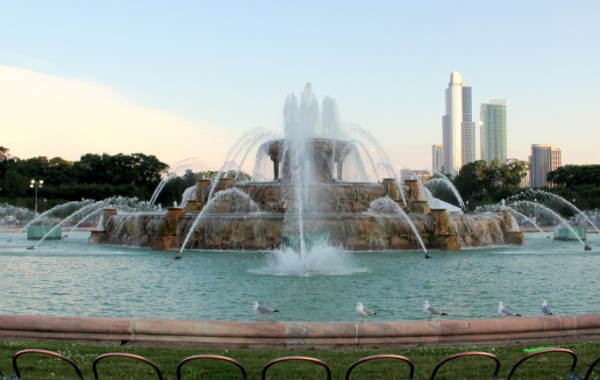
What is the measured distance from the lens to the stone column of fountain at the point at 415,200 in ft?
105

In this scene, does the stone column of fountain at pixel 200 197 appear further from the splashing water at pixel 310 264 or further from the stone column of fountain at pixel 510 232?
the stone column of fountain at pixel 510 232

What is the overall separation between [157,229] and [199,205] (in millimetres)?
4601

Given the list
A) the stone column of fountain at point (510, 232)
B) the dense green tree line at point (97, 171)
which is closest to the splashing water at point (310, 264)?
the stone column of fountain at point (510, 232)

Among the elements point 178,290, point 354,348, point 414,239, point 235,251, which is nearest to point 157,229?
point 235,251

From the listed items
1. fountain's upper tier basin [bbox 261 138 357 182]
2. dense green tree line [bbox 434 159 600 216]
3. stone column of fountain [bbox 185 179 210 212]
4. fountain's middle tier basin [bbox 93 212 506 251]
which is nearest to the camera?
fountain's middle tier basin [bbox 93 212 506 251]

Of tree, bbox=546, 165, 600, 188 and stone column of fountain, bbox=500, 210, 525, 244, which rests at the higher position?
tree, bbox=546, 165, 600, 188

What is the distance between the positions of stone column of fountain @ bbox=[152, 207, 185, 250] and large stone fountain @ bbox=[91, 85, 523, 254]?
0.14ft

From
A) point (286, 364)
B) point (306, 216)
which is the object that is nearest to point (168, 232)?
point (306, 216)

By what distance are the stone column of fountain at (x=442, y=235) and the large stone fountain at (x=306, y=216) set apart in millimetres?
41

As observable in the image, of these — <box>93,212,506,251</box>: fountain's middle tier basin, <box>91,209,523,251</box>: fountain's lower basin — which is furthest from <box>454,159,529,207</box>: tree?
<box>93,212,506,251</box>: fountain's middle tier basin

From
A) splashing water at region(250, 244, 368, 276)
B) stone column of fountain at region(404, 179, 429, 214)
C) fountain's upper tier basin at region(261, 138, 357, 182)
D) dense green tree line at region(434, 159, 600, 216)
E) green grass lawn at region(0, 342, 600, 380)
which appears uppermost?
dense green tree line at region(434, 159, 600, 216)

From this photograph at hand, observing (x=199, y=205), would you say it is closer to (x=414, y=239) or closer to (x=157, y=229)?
(x=157, y=229)

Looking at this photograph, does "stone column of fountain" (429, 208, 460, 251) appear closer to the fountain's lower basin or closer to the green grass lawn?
the fountain's lower basin

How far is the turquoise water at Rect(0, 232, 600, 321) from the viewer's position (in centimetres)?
1173
